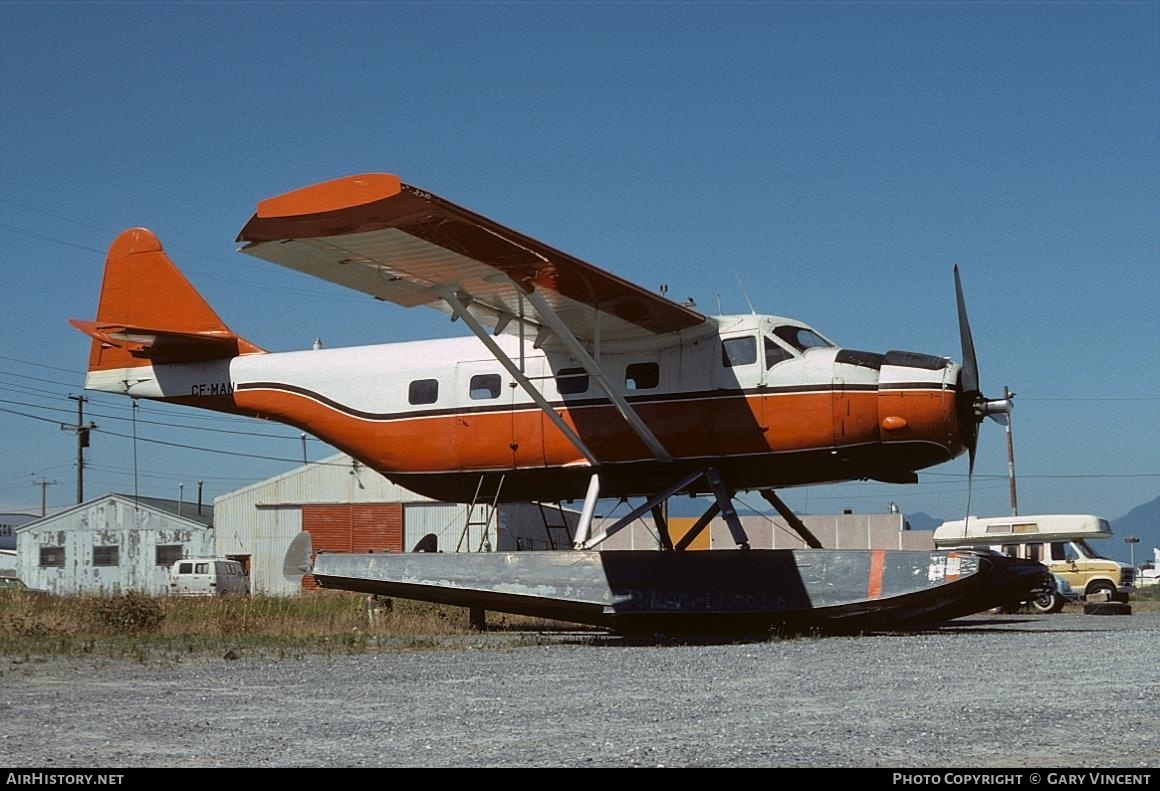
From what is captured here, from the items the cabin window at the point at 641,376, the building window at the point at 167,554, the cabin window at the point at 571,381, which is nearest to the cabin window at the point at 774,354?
the cabin window at the point at 641,376

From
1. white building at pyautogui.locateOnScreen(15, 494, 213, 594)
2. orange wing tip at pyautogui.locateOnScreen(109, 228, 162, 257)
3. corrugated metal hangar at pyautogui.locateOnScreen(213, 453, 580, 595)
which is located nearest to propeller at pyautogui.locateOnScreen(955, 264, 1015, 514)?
orange wing tip at pyautogui.locateOnScreen(109, 228, 162, 257)

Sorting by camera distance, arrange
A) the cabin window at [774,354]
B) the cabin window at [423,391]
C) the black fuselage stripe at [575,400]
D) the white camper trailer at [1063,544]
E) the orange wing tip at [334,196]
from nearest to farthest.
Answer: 1. the orange wing tip at [334,196]
2. the black fuselage stripe at [575,400]
3. the cabin window at [774,354]
4. the cabin window at [423,391]
5. the white camper trailer at [1063,544]

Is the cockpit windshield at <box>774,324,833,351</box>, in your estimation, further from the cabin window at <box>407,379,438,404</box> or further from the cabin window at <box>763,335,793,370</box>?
the cabin window at <box>407,379,438,404</box>

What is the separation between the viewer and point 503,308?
16359 mm

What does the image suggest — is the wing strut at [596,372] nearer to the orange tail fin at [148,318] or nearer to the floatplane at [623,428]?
the floatplane at [623,428]

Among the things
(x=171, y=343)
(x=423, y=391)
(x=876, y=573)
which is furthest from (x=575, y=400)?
(x=171, y=343)

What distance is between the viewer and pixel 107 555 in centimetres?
4878

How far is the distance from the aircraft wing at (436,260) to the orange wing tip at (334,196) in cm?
1

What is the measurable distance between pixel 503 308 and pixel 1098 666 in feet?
28.3

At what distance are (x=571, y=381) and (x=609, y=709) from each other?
917 centimetres

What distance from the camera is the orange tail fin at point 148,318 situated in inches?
772

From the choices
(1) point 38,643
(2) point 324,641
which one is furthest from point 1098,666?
(1) point 38,643

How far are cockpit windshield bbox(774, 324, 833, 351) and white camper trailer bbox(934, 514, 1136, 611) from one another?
677 inches

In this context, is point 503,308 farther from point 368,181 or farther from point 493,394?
point 368,181
